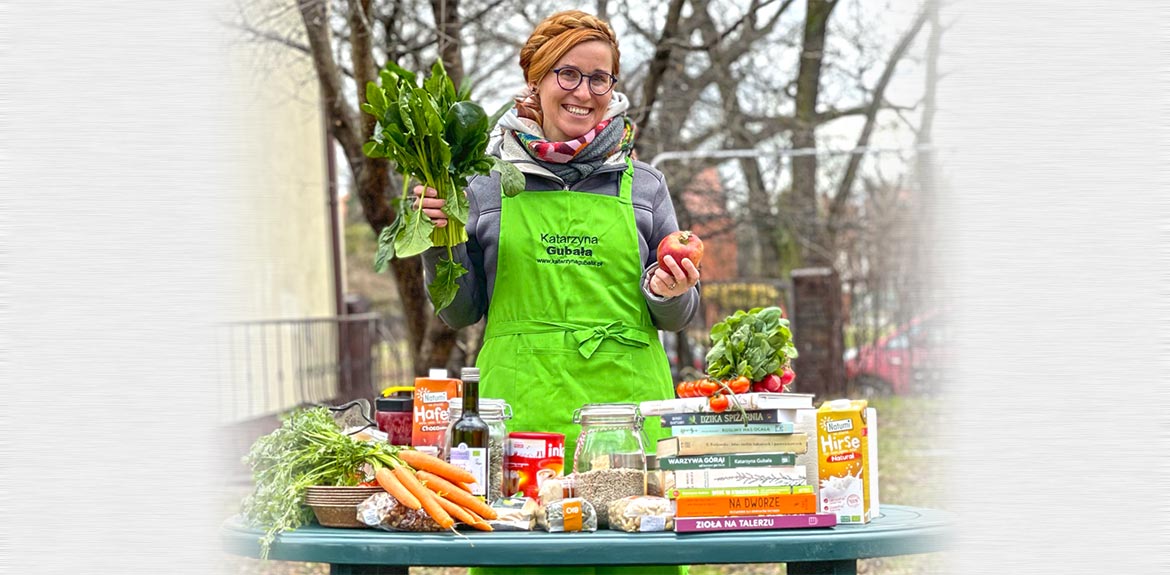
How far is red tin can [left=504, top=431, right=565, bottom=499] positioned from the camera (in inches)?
110

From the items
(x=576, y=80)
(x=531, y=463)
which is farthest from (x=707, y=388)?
(x=576, y=80)

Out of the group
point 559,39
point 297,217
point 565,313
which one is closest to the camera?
point 559,39

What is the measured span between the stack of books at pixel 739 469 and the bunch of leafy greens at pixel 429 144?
0.77m

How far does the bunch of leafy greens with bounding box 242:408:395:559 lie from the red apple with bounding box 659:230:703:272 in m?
0.82

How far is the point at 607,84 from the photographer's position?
3221 millimetres

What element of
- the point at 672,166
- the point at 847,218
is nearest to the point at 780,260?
the point at 847,218

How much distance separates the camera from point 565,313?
3271 millimetres

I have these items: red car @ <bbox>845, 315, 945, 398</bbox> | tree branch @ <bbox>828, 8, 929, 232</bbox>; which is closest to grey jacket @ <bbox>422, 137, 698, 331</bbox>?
tree branch @ <bbox>828, 8, 929, 232</bbox>

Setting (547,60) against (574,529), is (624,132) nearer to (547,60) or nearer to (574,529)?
(547,60)

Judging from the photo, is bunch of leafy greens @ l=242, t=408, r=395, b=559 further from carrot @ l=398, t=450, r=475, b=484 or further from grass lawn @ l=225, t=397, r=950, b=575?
grass lawn @ l=225, t=397, r=950, b=575

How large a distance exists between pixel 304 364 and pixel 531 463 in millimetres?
10574

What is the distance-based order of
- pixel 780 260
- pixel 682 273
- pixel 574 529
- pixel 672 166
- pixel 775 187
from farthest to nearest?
pixel 780 260 → pixel 775 187 → pixel 672 166 → pixel 682 273 → pixel 574 529

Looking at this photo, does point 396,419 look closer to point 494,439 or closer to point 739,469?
point 494,439

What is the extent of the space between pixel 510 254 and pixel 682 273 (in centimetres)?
54
